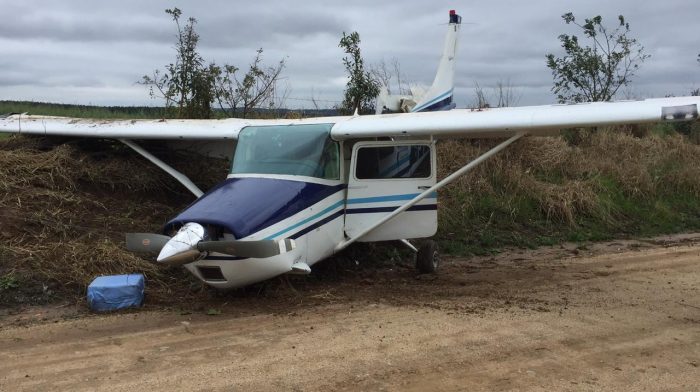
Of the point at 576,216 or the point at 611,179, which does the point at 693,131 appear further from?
the point at 576,216

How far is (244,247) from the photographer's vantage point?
552cm

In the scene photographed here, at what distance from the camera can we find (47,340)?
17.5ft

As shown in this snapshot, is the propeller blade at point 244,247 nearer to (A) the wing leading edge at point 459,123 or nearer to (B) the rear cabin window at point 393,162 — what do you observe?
(A) the wing leading edge at point 459,123

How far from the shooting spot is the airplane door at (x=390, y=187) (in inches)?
299

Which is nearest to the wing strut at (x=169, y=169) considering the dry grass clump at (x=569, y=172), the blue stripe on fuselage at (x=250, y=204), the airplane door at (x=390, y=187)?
the blue stripe on fuselage at (x=250, y=204)

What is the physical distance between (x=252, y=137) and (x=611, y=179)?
10.8m

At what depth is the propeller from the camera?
5375 millimetres

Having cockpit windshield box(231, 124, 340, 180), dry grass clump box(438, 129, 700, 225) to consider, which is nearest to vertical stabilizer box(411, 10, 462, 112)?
dry grass clump box(438, 129, 700, 225)

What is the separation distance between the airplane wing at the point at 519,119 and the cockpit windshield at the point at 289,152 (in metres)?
0.23

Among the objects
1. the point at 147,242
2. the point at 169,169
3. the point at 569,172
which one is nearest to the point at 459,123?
the point at 147,242

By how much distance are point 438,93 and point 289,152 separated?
478 cm

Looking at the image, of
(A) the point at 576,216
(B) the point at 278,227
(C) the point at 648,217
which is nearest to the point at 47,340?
(B) the point at 278,227

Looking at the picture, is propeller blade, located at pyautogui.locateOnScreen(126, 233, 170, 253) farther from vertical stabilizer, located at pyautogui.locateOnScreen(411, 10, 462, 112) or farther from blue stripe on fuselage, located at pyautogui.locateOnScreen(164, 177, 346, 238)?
vertical stabilizer, located at pyautogui.locateOnScreen(411, 10, 462, 112)

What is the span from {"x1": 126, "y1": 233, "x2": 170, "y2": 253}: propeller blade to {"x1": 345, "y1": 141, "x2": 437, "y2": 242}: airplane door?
2.49 metres
